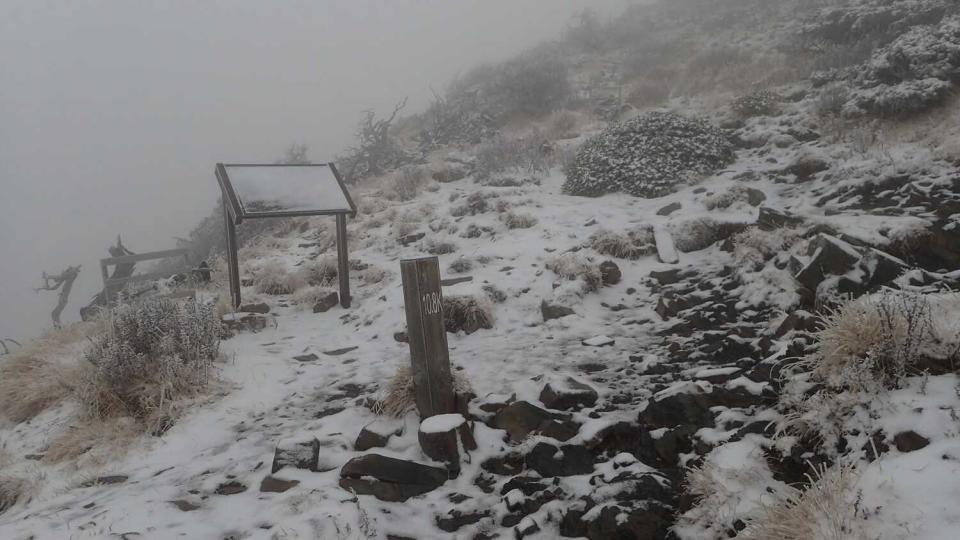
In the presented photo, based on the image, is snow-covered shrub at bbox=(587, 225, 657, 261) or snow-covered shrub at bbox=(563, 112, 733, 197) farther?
snow-covered shrub at bbox=(563, 112, 733, 197)

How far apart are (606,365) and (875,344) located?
2048 millimetres

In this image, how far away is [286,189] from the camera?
7270 mm

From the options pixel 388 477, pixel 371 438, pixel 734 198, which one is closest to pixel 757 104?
pixel 734 198

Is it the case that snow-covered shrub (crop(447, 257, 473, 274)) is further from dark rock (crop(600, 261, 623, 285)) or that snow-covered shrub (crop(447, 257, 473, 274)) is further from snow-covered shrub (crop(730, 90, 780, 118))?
snow-covered shrub (crop(730, 90, 780, 118))

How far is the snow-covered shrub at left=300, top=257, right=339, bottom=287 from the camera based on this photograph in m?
8.55

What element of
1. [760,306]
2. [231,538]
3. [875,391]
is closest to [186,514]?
[231,538]

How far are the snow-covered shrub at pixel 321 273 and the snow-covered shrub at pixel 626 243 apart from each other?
4301 mm

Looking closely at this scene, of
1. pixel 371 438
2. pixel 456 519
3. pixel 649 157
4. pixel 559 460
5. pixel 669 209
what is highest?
pixel 649 157

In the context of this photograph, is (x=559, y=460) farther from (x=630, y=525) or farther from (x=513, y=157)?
(x=513, y=157)

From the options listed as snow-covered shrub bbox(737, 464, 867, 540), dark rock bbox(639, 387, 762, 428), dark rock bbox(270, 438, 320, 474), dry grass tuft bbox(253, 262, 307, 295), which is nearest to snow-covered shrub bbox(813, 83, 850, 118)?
dark rock bbox(639, 387, 762, 428)

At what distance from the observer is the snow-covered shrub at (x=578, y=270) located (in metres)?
6.28

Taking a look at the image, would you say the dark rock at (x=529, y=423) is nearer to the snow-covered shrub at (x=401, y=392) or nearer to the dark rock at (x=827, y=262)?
the snow-covered shrub at (x=401, y=392)

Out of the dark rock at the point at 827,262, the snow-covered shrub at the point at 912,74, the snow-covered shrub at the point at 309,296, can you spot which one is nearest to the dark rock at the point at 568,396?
the dark rock at the point at 827,262

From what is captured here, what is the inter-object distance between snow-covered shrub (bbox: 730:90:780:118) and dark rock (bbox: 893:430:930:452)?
32.9ft
